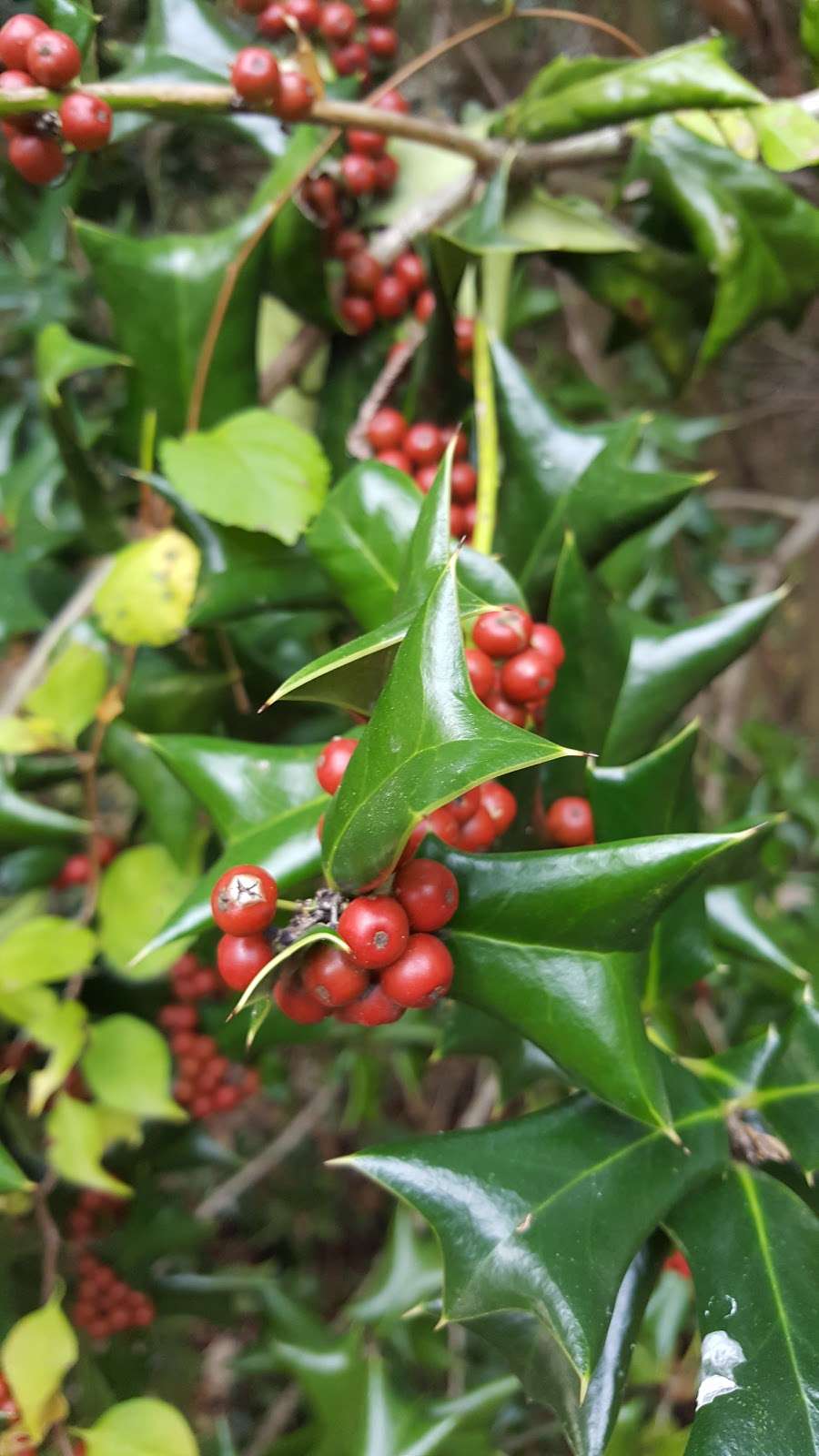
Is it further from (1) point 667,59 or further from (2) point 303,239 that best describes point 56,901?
(1) point 667,59

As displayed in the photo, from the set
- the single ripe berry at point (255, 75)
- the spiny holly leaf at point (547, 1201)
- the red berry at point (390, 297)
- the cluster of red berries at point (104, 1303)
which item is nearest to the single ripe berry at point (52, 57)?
the single ripe berry at point (255, 75)

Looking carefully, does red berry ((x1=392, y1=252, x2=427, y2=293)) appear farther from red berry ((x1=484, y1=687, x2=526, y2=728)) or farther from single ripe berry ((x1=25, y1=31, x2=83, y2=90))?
red berry ((x1=484, y1=687, x2=526, y2=728))

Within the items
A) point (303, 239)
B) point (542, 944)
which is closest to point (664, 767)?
point (542, 944)

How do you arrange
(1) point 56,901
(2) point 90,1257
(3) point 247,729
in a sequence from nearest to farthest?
(3) point 247,729, (2) point 90,1257, (1) point 56,901

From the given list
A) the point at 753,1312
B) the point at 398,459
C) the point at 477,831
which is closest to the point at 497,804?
the point at 477,831

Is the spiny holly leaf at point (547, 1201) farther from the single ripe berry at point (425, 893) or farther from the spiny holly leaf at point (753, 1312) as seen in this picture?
the single ripe berry at point (425, 893)

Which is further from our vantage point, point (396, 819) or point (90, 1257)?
point (90, 1257)

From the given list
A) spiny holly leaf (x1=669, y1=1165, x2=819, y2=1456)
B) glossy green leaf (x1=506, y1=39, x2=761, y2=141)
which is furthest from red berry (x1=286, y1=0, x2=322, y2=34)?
spiny holly leaf (x1=669, y1=1165, x2=819, y2=1456)
